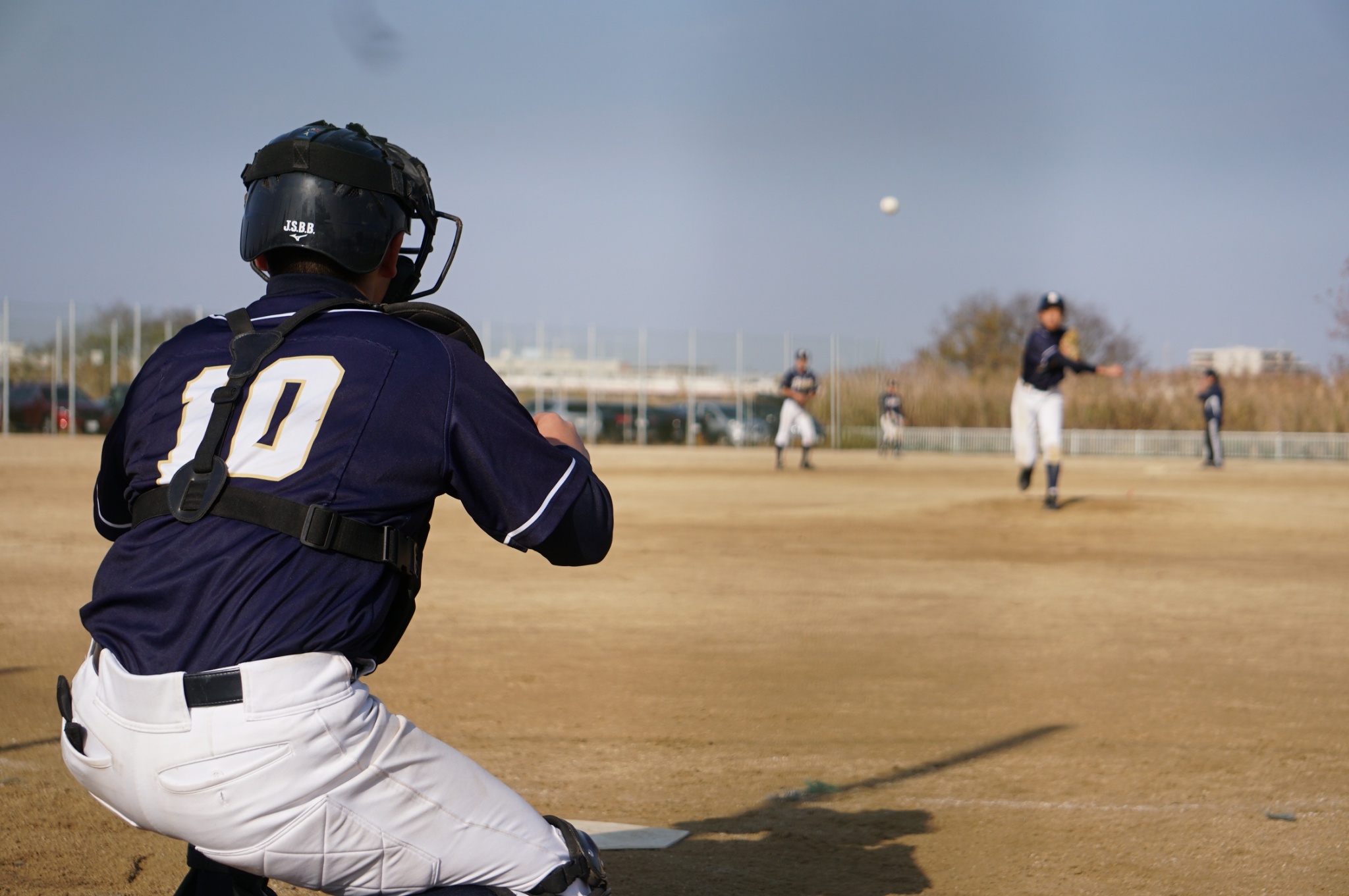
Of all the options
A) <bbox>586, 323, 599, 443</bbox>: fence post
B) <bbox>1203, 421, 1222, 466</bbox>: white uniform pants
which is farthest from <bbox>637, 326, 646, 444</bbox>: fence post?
<bbox>1203, 421, 1222, 466</bbox>: white uniform pants

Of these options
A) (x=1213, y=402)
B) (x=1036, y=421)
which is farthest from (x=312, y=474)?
(x=1213, y=402)

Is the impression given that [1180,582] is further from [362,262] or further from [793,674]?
[362,262]

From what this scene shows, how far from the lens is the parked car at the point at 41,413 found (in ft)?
115

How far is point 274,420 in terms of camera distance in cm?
179

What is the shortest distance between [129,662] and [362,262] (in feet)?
2.62

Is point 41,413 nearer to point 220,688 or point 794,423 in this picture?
point 794,423

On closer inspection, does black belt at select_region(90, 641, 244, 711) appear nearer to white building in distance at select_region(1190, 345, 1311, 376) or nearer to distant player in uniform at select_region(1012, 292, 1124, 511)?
distant player in uniform at select_region(1012, 292, 1124, 511)

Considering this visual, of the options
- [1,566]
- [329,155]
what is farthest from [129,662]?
[1,566]

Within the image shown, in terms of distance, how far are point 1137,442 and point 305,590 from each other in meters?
34.8

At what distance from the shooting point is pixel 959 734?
16.2 feet

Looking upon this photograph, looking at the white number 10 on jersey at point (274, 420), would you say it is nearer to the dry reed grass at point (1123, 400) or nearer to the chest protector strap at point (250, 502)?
the chest protector strap at point (250, 502)

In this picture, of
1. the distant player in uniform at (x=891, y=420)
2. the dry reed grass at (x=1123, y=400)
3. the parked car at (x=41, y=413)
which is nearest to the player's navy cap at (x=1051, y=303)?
the distant player in uniform at (x=891, y=420)

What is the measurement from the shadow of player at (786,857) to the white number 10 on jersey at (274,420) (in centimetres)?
191

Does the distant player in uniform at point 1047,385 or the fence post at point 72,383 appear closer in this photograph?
the distant player in uniform at point 1047,385
